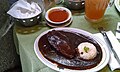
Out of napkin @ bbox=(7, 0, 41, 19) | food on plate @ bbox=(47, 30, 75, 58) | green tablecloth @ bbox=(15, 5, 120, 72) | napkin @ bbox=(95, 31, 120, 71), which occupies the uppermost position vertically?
napkin @ bbox=(7, 0, 41, 19)

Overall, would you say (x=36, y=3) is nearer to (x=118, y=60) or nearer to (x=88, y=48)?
(x=88, y=48)

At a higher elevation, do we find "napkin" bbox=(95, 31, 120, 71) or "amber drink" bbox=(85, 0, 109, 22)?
"amber drink" bbox=(85, 0, 109, 22)

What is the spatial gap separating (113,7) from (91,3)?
153 millimetres

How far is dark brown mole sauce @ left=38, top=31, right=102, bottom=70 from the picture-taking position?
862 mm

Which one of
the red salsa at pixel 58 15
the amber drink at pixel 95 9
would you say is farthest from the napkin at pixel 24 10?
the amber drink at pixel 95 9

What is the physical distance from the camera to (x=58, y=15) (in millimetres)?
1073

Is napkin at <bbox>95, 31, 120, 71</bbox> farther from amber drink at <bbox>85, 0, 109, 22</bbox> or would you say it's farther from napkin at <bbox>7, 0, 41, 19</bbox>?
napkin at <bbox>7, 0, 41, 19</bbox>

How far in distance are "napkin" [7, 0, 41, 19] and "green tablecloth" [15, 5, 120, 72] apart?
80 mm

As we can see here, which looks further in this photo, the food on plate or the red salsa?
the red salsa

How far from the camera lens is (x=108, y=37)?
97 cm

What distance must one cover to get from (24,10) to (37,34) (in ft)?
0.46

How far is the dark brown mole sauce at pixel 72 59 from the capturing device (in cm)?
86

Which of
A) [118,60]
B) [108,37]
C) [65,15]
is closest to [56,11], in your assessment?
[65,15]

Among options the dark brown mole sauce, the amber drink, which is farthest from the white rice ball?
the amber drink
